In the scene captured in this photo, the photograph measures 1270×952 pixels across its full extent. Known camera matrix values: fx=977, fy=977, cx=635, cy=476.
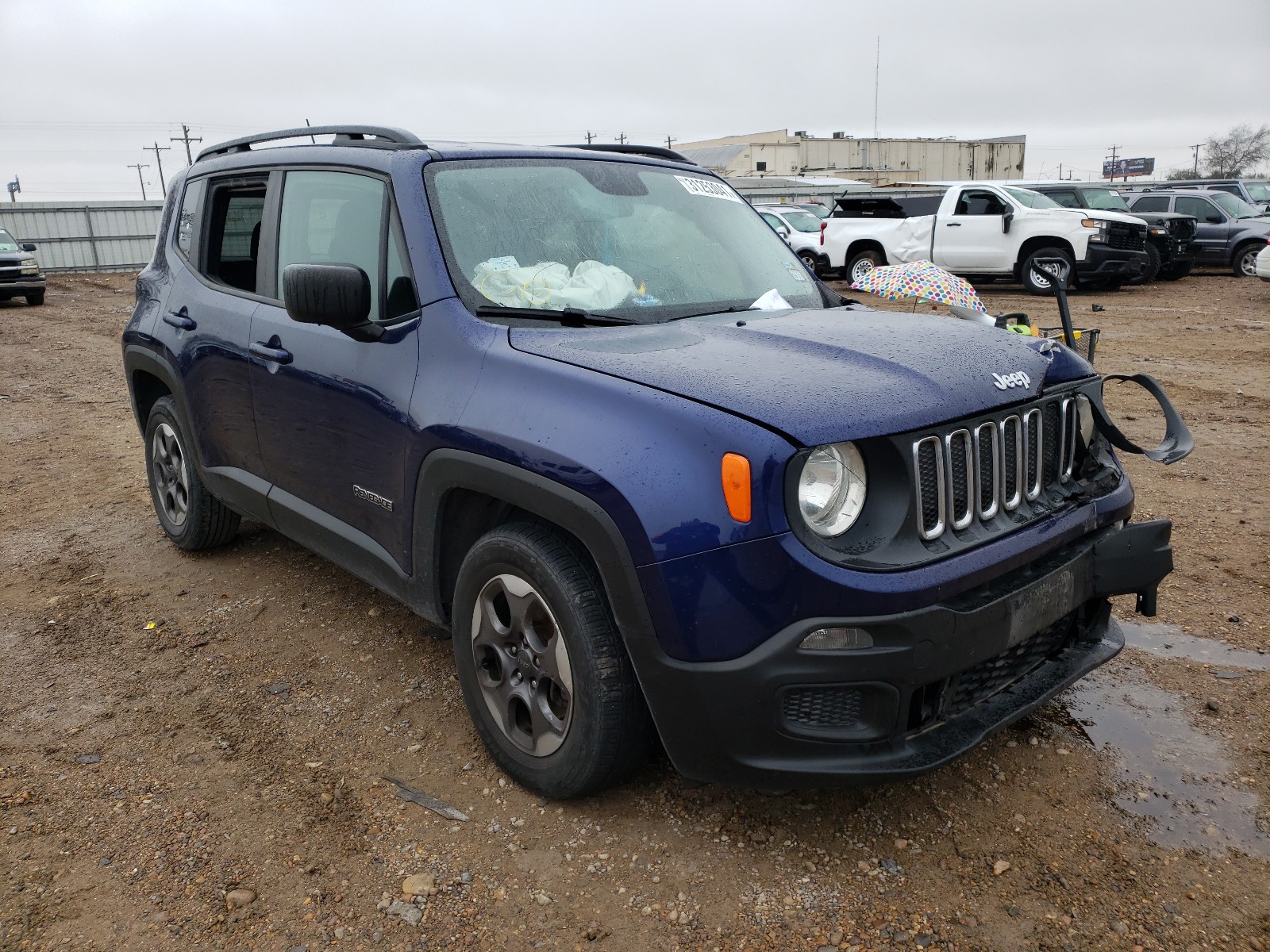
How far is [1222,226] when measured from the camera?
18.7 m

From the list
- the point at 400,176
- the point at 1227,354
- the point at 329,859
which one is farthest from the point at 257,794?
the point at 1227,354

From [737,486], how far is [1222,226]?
20.4 meters

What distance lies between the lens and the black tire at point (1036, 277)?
16062mm

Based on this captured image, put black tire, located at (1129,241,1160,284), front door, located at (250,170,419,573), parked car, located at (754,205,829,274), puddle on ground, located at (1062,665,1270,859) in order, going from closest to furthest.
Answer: puddle on ground, located at (1062,665,1270,859) < front door, located at (250,170,419,573) < black tire, located at (1129,241,1160,284) < parked car, located at (754,205,829,274)

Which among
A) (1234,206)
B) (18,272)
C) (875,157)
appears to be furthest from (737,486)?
(875,157)

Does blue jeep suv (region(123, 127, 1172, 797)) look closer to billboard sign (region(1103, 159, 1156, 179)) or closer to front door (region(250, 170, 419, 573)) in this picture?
front door (region(250, 170, 419, 573))

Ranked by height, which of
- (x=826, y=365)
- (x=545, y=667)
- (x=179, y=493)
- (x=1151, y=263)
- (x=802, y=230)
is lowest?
(x=1151, y=263)

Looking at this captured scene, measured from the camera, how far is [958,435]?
7.76 feet

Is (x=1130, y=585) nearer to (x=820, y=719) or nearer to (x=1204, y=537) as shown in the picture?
(x=820, y=719)

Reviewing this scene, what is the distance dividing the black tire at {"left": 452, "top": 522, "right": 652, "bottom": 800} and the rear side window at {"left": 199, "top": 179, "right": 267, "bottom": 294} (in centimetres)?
189

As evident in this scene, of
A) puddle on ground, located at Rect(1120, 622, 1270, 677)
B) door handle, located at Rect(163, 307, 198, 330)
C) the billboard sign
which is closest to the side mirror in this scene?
door handle, located at Rect(163, 307, 198, 330)

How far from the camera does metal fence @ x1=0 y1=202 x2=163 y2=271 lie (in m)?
29.3

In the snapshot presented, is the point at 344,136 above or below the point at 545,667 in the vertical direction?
above

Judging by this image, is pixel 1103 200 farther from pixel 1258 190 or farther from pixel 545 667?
pixel 545 667
